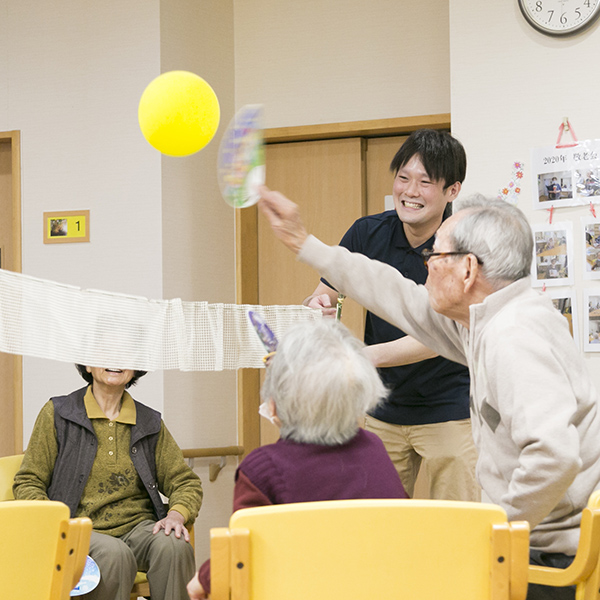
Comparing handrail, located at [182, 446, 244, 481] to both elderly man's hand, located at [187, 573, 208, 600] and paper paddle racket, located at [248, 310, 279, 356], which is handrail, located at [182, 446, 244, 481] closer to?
paper paddle racket, located at [248, 310, 279, 356]

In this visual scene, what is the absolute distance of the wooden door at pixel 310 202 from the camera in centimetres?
441

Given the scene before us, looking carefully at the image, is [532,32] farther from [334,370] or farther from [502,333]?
[334,370]

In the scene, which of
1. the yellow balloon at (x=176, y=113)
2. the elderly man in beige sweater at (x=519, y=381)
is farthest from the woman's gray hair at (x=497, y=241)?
the yellow balloon at (x=176, y=113)

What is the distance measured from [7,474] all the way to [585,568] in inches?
82.1

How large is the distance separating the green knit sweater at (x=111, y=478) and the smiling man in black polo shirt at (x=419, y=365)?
74 cm

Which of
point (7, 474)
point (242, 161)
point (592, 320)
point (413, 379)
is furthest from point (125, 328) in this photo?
point (592, 320)

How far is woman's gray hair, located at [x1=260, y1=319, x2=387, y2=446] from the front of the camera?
55.6 inches

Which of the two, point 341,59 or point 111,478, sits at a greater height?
point 341,59

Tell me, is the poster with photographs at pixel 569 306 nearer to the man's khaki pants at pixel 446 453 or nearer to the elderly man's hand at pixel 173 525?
the man's khaki pants at pixel 446 453

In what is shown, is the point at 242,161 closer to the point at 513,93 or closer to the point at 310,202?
the point at 513,93

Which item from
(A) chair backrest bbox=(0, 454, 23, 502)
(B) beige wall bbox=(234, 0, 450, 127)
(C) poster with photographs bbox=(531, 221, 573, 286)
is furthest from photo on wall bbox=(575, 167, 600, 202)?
(A) chair backrest bbox=(0, 454, 23, 502)

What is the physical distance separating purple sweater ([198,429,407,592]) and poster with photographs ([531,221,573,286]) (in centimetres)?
209

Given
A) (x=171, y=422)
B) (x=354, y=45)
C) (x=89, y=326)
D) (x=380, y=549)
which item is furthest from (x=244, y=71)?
(x=380, y=549)

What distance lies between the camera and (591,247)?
322 cm
